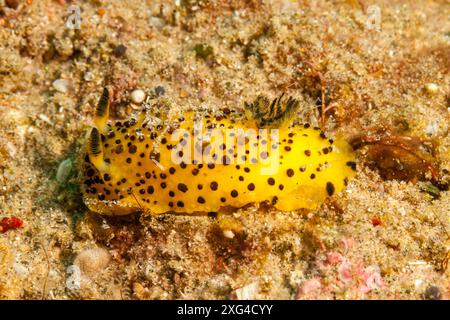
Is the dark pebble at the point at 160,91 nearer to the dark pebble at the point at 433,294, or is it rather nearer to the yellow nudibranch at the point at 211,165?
the yellow nudibranch at the point at 211,165

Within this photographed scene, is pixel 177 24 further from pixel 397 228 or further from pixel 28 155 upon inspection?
pixel 397 228

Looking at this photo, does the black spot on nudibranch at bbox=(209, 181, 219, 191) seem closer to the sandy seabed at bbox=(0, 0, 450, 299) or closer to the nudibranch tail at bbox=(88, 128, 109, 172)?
the sandy seabed at bbox=(0, 0, 450, 299)

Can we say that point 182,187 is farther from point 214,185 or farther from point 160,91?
point 160,91

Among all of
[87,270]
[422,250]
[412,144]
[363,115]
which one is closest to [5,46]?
[87,270]

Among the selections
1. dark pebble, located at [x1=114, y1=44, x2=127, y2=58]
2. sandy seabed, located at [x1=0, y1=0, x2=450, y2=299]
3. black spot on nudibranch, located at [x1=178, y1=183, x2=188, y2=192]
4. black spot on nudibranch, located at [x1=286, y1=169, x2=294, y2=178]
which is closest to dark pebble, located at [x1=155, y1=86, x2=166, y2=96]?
sandy seabed, located at [x1=0, y1=0, x2=450, y2=299]

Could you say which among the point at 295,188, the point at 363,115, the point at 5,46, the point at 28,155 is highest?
the point at 5,46

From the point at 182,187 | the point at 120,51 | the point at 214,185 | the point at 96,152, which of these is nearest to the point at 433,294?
the point at 214,185
